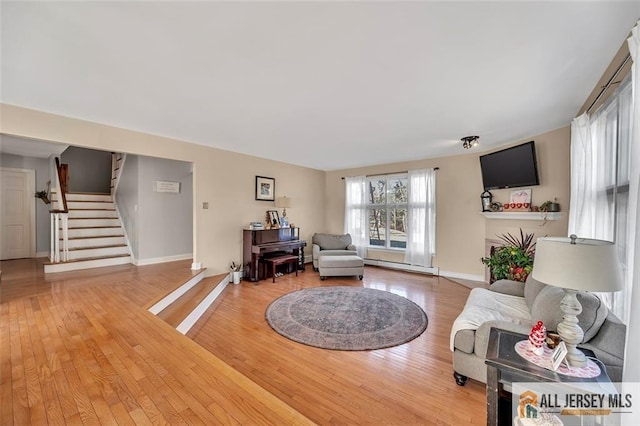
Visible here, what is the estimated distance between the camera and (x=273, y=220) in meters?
5.38

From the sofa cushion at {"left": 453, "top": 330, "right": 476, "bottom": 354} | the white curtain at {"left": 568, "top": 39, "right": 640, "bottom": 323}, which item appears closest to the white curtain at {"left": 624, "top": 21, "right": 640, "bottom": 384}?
the white curtain at {"left": 568, "top": 39, "right": 640, "bottom": 323}

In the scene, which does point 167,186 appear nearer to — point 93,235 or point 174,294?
point 93,235

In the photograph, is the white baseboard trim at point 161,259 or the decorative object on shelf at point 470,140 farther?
the white baseboard trim at point 161,259

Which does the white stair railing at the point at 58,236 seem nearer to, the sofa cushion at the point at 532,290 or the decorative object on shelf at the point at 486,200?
the sofa cushion at the point at 532,290

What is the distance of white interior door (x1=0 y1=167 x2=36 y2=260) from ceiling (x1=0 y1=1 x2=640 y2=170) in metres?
4.15

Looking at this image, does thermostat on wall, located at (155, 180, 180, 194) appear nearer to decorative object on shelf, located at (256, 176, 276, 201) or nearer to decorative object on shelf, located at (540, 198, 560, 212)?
decorative object on shelf, located at (256, 176, 276, 201)

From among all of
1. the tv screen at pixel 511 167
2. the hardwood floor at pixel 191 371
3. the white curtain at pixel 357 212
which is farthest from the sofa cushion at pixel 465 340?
the white curtain at pixel 357 212

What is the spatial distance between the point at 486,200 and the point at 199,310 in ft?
16.8

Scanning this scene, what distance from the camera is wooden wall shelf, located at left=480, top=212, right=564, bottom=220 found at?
11.7 ft

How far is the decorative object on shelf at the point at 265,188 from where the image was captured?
17.2 ft

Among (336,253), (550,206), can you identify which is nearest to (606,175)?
(550,206)

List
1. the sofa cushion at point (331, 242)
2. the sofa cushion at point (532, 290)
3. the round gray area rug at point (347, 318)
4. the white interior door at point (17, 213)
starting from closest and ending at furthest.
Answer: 1. the sofa cushion at point (532, 290)
2. the round gray area rug at point (347, 318)
3. the white interior door at point (17, 213)
4. the sofa cushion at point (331, 242)

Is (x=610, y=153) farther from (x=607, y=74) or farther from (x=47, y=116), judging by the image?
(x=47, y=116)

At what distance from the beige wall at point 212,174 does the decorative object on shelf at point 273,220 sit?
5.7 inches
